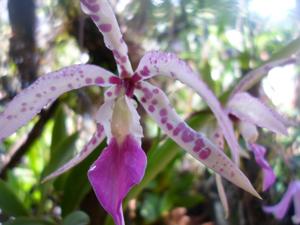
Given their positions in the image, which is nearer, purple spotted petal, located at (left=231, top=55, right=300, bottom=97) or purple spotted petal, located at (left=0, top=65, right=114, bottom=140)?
purple spotted petal, located at (left=0, top=65, right=114, bottom=140)

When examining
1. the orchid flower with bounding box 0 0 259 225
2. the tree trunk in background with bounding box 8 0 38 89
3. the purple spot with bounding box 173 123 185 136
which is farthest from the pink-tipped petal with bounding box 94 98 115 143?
the tree trunk in background with bounding box 8 0 38 89

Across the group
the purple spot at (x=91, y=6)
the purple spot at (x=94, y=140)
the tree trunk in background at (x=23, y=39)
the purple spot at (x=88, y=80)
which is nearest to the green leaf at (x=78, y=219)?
the purple spot at (x=94, y=140)

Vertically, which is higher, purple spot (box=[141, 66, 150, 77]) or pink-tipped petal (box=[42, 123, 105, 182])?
purple spot (box=[141, 66, 150, 77])

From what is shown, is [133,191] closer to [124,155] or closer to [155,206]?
[124,155]

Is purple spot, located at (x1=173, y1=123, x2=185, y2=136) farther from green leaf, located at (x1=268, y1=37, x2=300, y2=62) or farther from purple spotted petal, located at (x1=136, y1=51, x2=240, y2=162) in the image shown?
green leaf, located at (x1=268, y1=37, x2=300, y2=62)

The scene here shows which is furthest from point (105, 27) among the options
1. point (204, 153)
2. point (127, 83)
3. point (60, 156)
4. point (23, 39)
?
point (23, 39)
